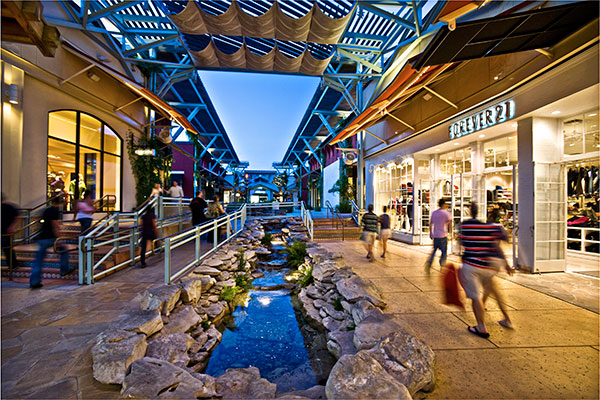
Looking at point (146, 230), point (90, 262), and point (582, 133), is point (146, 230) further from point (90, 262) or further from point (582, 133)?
point (582, 133)

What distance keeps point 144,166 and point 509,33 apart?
12.7 meters

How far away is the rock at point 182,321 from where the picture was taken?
3635mm

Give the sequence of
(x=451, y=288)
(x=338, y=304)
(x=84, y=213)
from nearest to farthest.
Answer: (x=451, y=288) → (x=338, y=304) → (x=84, y=213)

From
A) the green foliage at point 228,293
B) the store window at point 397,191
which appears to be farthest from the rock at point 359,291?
the store window at point 397,191

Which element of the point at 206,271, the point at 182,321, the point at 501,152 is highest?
the point at 501,152

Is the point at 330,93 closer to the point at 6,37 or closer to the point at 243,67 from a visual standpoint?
the point at 243,67

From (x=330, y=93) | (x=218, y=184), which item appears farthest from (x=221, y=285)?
(x=218, y=184)

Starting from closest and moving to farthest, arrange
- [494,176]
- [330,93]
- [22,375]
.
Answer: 1. [22,375]
2. [494,176]
3. [330,93]

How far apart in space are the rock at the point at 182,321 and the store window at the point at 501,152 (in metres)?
8.08

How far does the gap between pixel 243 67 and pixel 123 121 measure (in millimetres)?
5473

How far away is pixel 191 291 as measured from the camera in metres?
4.59

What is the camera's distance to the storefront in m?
4.99

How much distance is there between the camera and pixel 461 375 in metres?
2.38

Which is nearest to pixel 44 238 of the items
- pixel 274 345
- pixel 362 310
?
pixel 274 345
